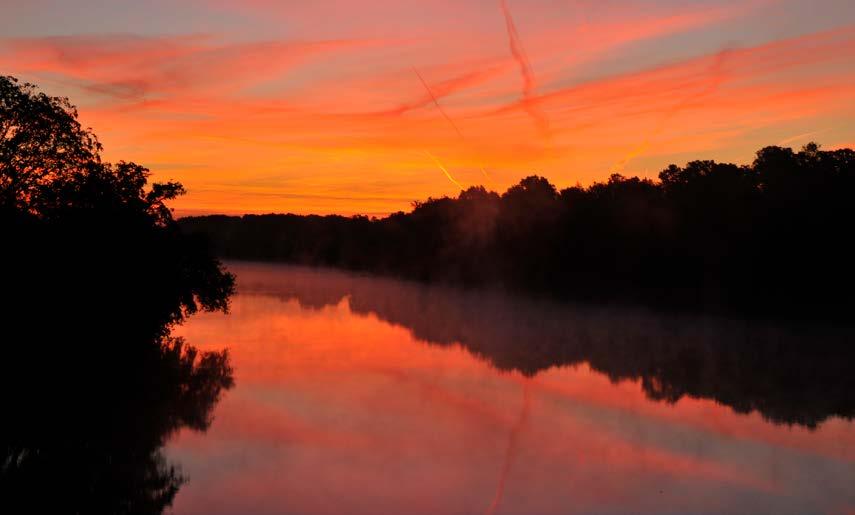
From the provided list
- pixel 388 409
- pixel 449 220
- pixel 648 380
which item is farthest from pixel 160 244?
pixel 449 220

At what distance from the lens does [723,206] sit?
73875 mm

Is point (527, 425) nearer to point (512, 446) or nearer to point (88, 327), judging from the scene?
point (512, 446)

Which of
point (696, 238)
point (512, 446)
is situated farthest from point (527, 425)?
point (696, 238)

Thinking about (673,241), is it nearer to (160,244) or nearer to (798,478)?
(160,244)

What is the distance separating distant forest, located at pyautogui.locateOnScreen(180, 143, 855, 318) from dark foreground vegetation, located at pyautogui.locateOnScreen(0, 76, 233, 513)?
6.37m

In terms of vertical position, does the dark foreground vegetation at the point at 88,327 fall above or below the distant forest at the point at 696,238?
below

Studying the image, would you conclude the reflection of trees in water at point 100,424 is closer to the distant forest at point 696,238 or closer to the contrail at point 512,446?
the contrail at point 512,446

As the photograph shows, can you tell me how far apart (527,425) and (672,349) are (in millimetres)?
20736

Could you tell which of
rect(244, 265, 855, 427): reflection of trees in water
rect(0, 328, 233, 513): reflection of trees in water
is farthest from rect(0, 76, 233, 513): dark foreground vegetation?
rect(244, 265, 855, 427): reflection of trees in water

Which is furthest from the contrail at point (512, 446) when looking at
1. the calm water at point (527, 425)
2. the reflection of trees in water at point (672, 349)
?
the reflection of trees in water at point (672, 349)

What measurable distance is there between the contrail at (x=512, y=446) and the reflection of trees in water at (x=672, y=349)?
17.5 feet

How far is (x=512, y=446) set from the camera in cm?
2198

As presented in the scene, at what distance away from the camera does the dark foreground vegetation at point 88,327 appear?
18.1m

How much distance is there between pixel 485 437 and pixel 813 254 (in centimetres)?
5208
